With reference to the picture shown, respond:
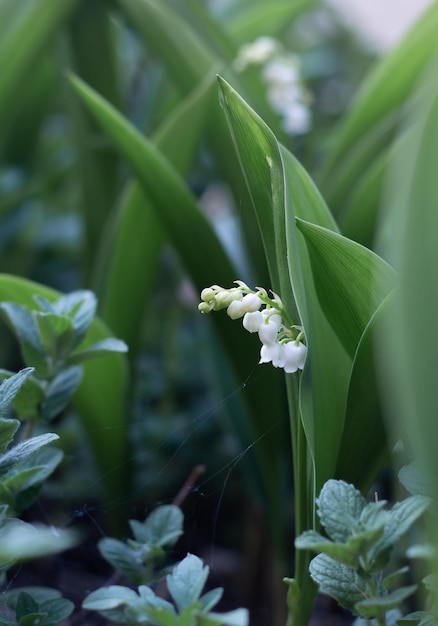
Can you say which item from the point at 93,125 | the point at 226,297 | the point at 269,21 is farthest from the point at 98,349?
the point at 269,21

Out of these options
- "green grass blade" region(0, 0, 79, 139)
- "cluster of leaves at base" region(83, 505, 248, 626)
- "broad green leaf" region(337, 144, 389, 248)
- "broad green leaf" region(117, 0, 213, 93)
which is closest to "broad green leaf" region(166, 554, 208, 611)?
"cluster of leaves at base" region(83, 505, 248, 626)

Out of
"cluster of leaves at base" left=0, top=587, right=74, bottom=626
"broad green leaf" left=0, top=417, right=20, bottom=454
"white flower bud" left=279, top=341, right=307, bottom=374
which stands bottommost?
"cluster of leaves at base" left=0, top=587, right=74, bottom=626

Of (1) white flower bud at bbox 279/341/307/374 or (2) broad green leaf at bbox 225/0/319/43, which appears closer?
(1) white flower bud at bbox 279/341/307/374

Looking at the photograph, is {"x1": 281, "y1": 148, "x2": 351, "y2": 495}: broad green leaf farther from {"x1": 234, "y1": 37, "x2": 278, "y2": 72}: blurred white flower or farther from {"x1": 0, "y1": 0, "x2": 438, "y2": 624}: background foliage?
{"x1": 234, "y1": 37, "x2": 278, "y2": 72}: blurred white flower

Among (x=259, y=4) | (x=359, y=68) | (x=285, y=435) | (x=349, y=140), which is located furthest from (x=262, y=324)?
(x=359, y=68)

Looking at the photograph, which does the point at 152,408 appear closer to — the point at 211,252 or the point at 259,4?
the point at 211,252

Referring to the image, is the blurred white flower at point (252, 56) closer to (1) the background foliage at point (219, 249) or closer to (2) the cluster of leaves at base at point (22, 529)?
(1) the background foliage at point (219, 249)

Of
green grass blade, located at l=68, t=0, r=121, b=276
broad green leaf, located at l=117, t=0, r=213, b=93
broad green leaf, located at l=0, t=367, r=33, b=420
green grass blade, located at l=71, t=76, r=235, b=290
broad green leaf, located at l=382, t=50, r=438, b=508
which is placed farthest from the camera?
green grass blade, located at l=68, t=0, r=121, b=276
